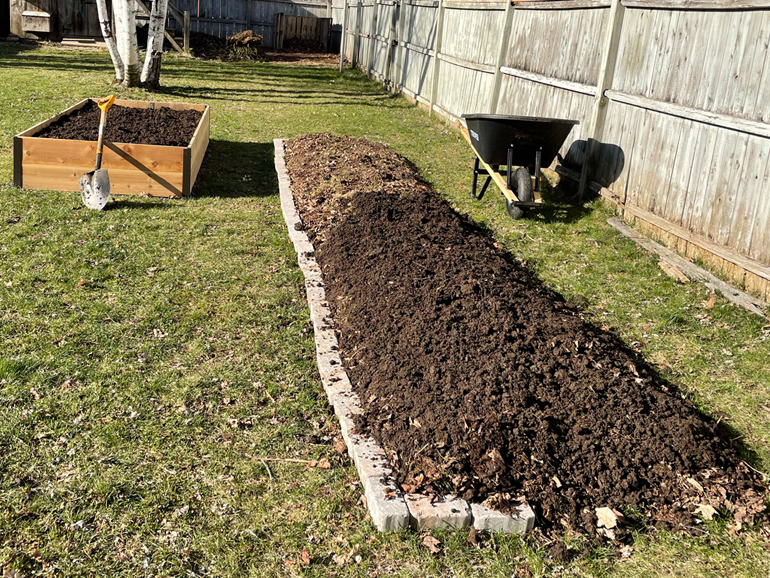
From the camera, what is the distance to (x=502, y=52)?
444 inches

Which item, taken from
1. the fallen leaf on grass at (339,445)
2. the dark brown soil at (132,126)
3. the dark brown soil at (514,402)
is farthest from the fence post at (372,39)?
the fallen leaf on grass at (339,445)

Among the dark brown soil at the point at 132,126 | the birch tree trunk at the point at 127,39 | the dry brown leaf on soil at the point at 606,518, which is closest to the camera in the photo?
the dry brown leaf on soil at the point at 606,518

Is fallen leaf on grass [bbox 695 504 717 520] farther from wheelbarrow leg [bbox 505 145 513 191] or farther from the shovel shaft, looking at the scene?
the shovel shaft

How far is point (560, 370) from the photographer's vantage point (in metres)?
4.23

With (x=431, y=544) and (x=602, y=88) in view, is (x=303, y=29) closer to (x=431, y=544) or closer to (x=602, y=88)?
(x=602, y=88)

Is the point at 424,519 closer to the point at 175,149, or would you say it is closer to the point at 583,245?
the point at 583,245

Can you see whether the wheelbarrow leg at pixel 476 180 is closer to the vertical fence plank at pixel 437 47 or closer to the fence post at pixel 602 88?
the fence post at pixel 602 88

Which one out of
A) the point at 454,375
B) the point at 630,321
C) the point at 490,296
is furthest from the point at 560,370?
the point at 630,321

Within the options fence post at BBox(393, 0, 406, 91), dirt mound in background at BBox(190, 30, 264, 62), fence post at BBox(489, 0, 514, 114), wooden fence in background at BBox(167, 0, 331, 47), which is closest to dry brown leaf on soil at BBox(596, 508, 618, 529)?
fence post at BBox(489, 0, 514, 114)

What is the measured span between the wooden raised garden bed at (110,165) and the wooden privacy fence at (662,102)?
4700 mm

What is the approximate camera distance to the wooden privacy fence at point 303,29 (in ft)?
94.4

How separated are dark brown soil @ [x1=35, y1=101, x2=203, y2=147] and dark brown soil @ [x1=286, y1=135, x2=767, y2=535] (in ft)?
12.8

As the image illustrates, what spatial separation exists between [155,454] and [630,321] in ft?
12.3

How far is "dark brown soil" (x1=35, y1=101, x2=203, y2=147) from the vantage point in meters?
8.58
